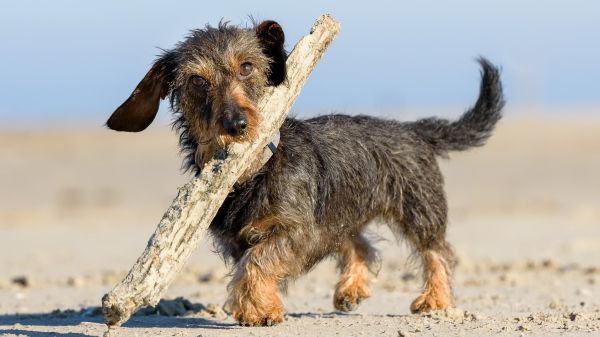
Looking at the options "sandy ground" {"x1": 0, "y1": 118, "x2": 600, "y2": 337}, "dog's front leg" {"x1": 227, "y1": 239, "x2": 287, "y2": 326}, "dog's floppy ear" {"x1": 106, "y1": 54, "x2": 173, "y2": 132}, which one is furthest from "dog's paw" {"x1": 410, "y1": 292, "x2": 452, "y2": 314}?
"dog's floppy ear" {"x1": 106, "y1": 54, "x2": 173, "y2": 132}

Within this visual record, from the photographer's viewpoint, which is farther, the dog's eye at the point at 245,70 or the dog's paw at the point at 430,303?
the dog's paw at the point at 430,303

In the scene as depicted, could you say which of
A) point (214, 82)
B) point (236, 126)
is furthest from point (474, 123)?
point (236, 126)

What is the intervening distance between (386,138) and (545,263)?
393 cm

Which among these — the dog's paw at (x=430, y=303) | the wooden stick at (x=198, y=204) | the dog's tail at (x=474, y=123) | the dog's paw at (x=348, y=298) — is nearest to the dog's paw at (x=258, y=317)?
the wooden stick at (x=198, y=204)

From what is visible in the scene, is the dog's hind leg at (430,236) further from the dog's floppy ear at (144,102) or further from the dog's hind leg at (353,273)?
the dog's floppy ear at (144,102)

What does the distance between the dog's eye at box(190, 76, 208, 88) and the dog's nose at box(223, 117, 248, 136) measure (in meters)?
0.54

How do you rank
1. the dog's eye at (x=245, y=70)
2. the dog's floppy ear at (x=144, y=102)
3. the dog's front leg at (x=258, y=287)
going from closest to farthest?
1. the dog's front leg at (x=258, y=287)
2. the dog's eye at (x=245, y=70)
3. the dog's floppy ear at (x=144, y=102)

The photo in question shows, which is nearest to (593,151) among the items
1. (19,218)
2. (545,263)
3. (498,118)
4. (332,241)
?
(19,218)

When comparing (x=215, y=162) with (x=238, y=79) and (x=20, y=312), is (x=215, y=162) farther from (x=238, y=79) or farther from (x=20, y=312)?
(x=20, y=312)

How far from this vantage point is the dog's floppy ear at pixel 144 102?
748 centimetres

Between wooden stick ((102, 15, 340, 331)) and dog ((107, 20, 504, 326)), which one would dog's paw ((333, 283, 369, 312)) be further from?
wooden stick ((102, 15, 340, 331))

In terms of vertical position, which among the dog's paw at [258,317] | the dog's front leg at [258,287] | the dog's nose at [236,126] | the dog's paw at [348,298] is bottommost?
the dog's paw at [258,317]

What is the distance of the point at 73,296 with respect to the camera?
32.7ft

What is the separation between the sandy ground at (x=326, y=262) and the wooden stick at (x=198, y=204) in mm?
814
